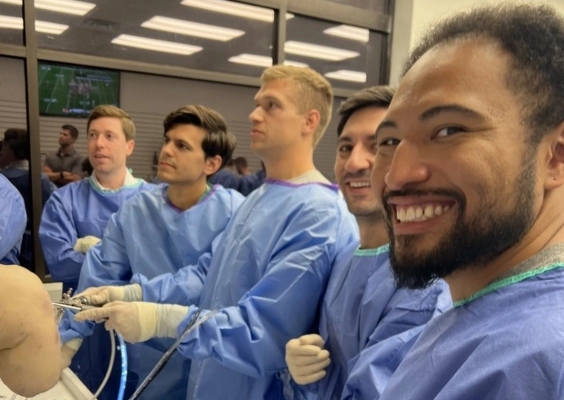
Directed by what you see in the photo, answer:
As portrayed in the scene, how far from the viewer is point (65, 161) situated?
266cm

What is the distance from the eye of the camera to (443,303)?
0.86m

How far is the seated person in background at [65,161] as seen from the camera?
2.63 meters

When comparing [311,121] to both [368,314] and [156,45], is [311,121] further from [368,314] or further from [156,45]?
[156,45]

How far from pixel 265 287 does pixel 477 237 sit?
2.39ft

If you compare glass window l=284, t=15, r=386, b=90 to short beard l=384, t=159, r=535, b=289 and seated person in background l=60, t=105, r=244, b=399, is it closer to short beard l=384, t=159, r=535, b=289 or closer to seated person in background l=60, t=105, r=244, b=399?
seated person in background l=60, t=105, r=244, b=399

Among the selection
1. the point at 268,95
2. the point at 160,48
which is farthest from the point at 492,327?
the point at 160,48

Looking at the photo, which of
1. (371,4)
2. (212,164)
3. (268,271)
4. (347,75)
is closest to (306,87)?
(212,164)

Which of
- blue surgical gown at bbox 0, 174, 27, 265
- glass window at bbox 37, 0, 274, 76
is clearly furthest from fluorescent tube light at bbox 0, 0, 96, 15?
blue surgical gown at bbox 0, 174, 27, 265

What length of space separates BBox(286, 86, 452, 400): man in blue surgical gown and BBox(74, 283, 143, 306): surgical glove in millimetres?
664

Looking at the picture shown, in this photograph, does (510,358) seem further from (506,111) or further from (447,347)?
(506,111)

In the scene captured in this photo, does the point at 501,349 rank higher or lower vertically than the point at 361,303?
higher

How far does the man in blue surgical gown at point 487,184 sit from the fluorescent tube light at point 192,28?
2621mm

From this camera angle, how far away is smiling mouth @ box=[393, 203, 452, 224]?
1.95ft

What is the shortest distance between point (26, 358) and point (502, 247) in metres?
0.57
